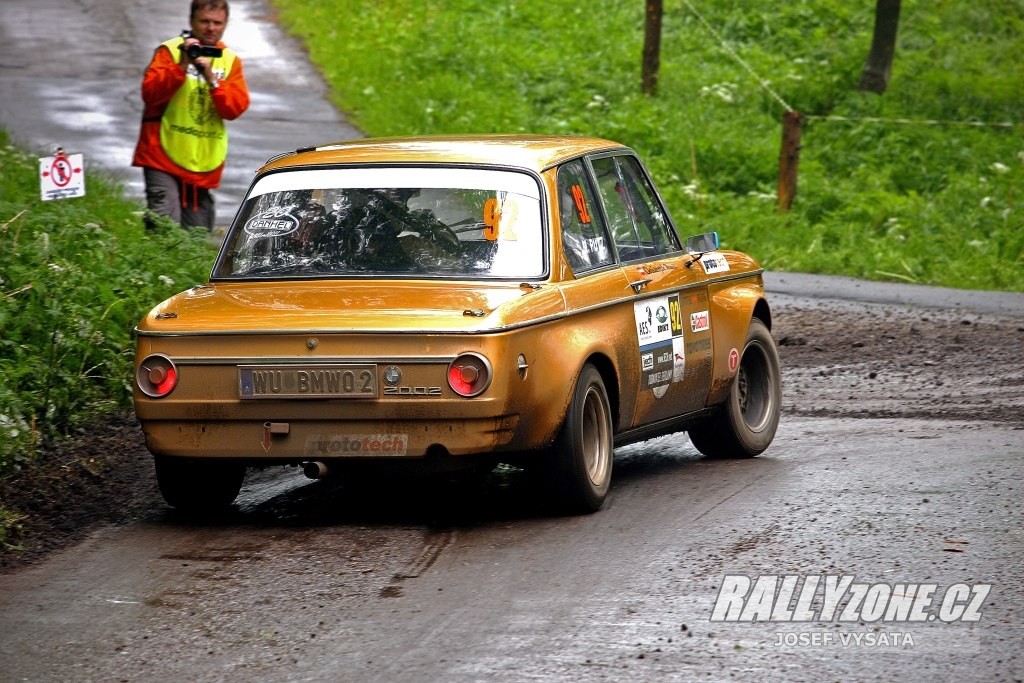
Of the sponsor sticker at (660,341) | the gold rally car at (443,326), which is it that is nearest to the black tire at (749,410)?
the gold rally car at (443,326)

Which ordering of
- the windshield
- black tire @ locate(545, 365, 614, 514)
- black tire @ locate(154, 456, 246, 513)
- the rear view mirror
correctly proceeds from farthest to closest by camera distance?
the rear view mirror
the windshield
black tire @ locate(154, 456, 246, 513)
black tire @ locate(545, 365, 614, 514)

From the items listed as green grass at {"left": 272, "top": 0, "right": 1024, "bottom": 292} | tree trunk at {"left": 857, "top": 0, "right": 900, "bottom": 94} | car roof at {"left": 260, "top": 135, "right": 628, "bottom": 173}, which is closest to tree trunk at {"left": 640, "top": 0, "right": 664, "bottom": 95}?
→ green grass at {"left": 272, "top": 0, "right": 1024, "bottom": 292}

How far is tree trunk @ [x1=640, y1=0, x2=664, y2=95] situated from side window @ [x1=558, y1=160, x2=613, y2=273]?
17.9 metres

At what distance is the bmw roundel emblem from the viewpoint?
7156 mm

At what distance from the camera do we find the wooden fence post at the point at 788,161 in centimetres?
2164

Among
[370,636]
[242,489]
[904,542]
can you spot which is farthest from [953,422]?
[370,636]

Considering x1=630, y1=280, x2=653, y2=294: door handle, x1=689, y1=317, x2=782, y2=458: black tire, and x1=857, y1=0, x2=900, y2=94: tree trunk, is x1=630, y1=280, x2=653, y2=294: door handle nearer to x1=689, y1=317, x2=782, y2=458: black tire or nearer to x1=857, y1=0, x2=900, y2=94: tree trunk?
x1=689, y1=317, x2=782, y2=458: black tire

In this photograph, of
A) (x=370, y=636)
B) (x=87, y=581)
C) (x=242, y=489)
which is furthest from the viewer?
(x=242, y=489)

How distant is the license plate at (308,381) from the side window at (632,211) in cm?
188

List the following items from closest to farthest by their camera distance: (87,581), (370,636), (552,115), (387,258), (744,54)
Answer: (370,636) < (87,581) < (387,258) < (552,115) < (744,54)

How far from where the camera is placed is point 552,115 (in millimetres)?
25703

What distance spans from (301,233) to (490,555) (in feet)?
6.46

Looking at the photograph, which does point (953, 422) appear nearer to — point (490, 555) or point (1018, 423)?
point (1018, 423)

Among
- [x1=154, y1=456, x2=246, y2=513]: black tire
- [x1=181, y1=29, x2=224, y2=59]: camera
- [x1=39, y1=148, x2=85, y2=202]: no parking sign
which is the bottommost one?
[x1=154, y1=456, x2=246, y2=513]: black tire
